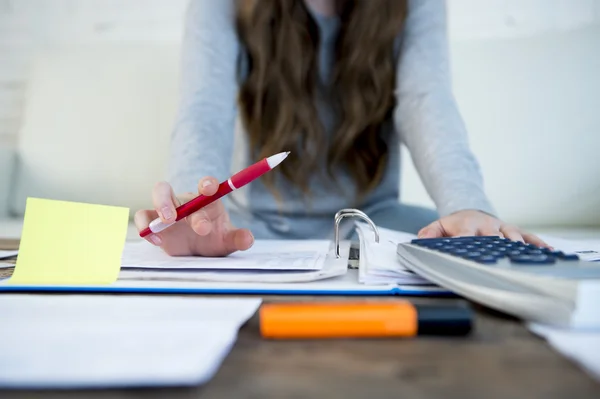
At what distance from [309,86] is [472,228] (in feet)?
1.82

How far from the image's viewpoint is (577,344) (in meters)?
0.23

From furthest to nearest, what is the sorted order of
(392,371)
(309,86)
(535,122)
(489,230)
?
1. (535,122)
2. (309,86)
3. (489,230)
4. (392,371)

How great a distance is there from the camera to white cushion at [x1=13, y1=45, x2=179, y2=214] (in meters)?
1.33

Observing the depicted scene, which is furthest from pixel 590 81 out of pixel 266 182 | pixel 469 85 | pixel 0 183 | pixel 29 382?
pixel 0 183

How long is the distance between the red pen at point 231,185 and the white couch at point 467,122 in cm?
Result: 90

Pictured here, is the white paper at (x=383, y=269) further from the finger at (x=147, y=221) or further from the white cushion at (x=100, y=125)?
the white cushion at (x=100, y=125)

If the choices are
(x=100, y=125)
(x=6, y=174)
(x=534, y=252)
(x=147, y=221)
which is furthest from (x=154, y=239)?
(x=6, y=174)

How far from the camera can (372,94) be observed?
3.22ft

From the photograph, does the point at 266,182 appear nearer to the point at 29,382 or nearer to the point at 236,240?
the point at 236,240

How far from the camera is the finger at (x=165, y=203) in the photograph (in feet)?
1.47

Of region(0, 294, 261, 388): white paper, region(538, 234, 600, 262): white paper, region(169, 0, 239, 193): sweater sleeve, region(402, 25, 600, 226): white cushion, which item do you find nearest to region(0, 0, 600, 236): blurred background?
region(402, 25, 600, 226): white cushion

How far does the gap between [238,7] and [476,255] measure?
31.1 inches

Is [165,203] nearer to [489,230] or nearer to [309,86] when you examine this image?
[489,230]

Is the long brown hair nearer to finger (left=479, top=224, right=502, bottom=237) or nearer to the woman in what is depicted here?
the woman
